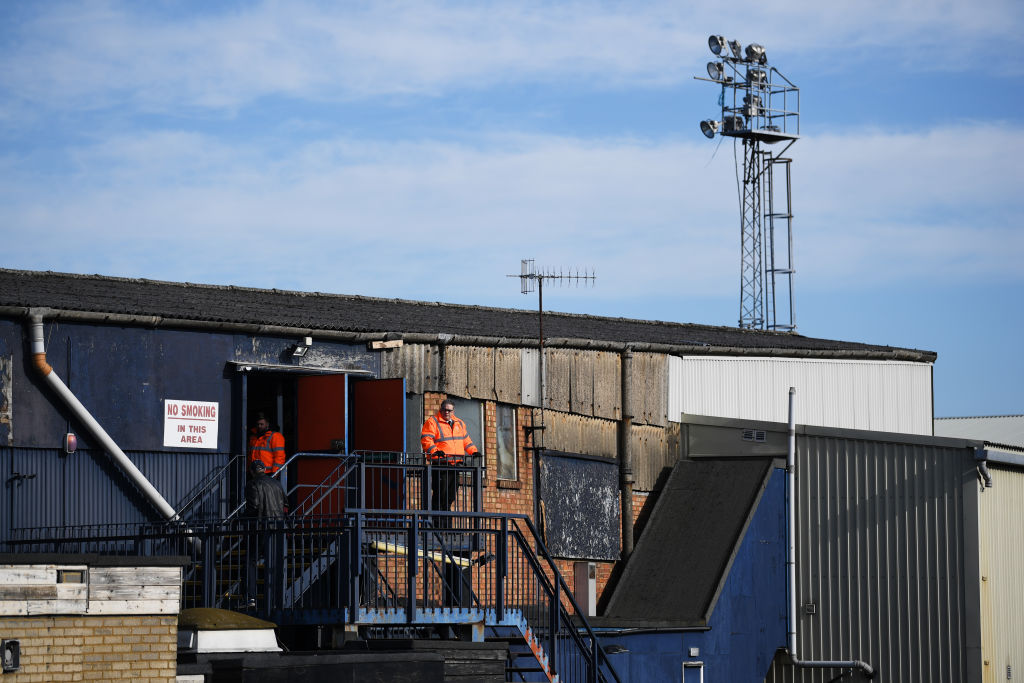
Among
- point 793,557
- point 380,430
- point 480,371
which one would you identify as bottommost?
point 793,557

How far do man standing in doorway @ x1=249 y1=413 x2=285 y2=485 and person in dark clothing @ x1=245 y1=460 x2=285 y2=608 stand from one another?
0.83 meters

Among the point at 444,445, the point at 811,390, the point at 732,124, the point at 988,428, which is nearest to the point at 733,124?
the point at 732,124

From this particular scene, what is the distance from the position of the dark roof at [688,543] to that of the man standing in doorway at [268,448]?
19.4 feet

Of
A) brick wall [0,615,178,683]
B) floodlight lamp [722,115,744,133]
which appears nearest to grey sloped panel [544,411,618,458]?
brick wall [0,615,178,683]

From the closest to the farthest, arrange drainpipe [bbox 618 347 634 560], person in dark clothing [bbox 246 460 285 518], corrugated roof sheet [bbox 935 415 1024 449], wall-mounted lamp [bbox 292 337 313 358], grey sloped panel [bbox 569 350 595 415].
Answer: person in dark clothing [bbox 246 460 285 518], wall-mounted lamp [bbox 292 337 313 358], grey sloped panel [bbox 569 350 595 415], drainpipe [bbox 618 347 634 560], corrugated roof sheet [bbox 935 415 1024 449]

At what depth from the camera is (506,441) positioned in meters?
22.8

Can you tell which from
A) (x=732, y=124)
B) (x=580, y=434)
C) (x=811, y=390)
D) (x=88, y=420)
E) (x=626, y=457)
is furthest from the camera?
(x=732, y=124)

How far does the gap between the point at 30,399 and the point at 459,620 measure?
229 inches

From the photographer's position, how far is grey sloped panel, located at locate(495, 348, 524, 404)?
2270 centimetres

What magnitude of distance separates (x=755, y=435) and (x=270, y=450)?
349 inches

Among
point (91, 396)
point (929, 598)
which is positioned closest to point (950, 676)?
point (929, 598)

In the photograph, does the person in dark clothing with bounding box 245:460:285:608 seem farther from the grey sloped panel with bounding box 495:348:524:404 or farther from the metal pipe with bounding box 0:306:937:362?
the grey sloped panel with bounding box 495:348:524:404

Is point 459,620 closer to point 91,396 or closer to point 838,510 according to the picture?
point 91,396

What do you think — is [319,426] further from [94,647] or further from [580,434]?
[94,647]
